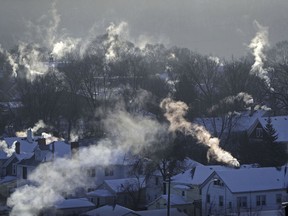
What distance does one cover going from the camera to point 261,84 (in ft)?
217

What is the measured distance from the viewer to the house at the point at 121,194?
40750mm

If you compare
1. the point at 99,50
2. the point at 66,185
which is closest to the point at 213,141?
the point at 66,185

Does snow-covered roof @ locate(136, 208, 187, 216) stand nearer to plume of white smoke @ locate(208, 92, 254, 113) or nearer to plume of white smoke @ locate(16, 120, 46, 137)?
plume of white smoke @ locate(208, 92, 254, 113)

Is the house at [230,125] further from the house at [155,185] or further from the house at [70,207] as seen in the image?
the house at [70,207]

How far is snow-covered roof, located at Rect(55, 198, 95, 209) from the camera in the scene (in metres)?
36.7

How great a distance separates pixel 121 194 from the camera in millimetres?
40906

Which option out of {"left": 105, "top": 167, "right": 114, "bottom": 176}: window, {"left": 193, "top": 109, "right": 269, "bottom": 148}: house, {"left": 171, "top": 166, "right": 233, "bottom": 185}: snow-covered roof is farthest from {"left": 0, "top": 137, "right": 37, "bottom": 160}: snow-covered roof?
{"left": 171, "top": 166, "right": 233, "bottom": 185}: snow-covered roof

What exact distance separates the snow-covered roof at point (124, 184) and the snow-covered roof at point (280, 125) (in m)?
11.2

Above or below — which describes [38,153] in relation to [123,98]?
below

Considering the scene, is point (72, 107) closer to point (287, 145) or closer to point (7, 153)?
point (7, 153)

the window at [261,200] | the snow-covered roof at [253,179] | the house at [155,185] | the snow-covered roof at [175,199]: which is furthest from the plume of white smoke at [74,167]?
the window at [261,200]

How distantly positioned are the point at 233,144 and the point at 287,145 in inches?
139

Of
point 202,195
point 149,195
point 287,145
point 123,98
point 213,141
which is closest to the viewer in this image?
point 202,195

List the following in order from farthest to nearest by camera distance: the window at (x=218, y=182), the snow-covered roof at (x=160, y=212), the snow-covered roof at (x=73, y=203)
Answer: the window at (x=218, y=182) < the snow-covered roof at (x=73, y=203) < the snow-covered roof at (x=160, y=212)
